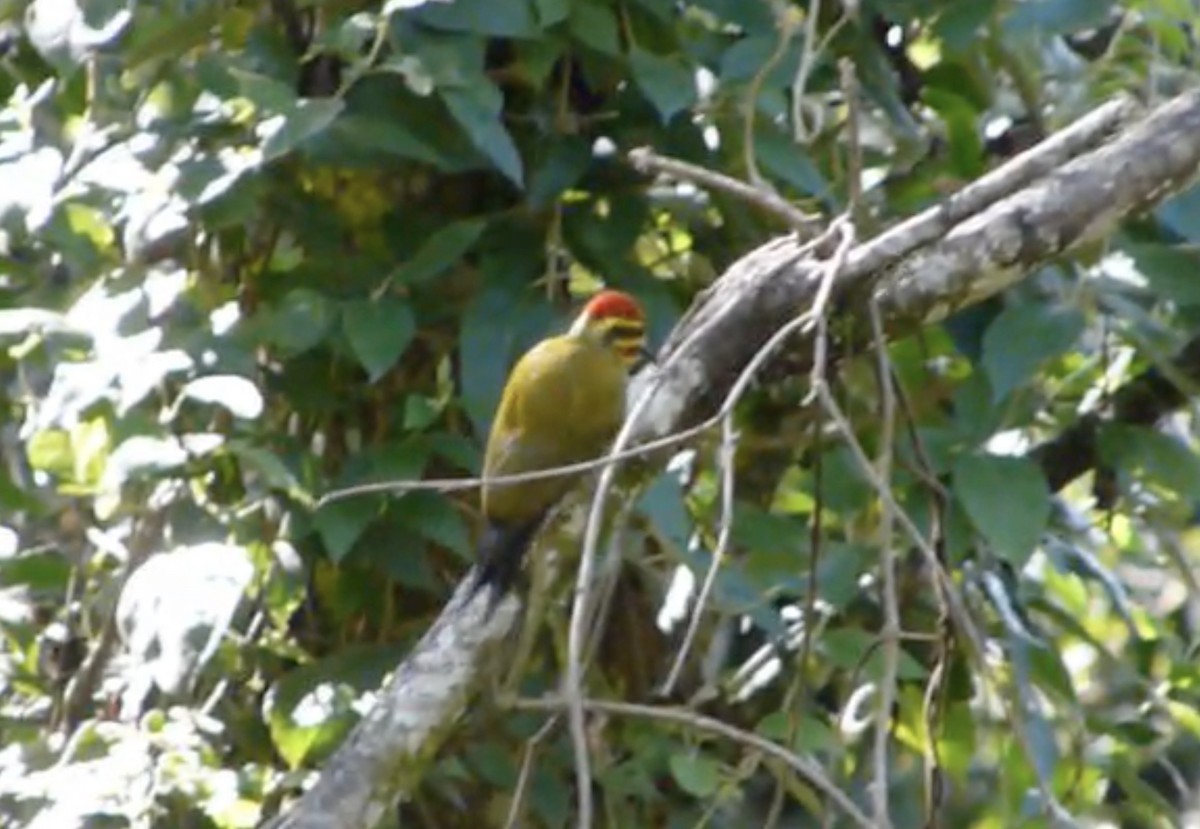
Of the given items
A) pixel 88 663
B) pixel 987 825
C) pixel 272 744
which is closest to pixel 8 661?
pixel 88 663

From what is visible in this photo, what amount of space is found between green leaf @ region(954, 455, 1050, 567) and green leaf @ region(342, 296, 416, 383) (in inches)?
20.8

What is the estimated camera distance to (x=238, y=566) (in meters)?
2.34

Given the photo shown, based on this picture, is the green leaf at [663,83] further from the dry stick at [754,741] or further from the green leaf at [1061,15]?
the dry stick at [754,741]

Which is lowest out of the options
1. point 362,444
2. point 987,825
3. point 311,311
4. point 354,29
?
point 987,825

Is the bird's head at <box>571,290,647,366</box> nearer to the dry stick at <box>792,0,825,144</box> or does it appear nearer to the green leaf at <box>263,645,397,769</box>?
the dry stick at <box>792,0,825,144</box>

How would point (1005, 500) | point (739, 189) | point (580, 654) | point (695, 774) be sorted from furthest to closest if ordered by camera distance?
point (1005, 500) → point (695, 774) → point (739, 189) → point (580, 654)

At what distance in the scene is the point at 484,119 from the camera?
7.59 feet

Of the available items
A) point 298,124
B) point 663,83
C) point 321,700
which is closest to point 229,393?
point 298,124

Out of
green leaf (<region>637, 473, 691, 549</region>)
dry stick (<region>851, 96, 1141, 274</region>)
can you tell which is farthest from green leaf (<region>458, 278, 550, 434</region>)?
dry stick (<region>851, 96, 1141, 274</region>)

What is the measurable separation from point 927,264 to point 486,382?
19.5 inches

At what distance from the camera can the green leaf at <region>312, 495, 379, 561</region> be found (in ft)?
7.55

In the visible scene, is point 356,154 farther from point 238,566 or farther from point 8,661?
point 8,661

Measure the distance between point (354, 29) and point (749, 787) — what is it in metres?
1.02

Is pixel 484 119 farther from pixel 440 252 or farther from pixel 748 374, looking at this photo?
pixel 748 374
